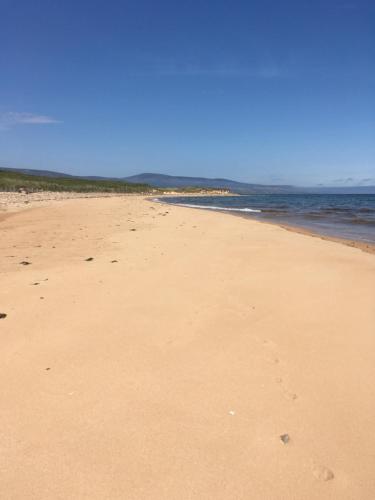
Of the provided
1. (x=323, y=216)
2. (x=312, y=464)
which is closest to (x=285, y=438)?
(x=312, y=464)

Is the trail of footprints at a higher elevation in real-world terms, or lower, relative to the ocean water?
higher

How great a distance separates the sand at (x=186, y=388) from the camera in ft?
6.40

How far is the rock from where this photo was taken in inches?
77.4

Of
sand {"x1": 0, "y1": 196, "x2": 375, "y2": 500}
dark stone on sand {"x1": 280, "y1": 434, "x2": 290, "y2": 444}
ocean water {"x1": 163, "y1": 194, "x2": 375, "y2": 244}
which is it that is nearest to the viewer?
sand {"x1": 0, "y1": 196, "x2": 375, "y2": 500}

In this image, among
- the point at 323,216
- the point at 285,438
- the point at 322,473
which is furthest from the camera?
the point at 323,216

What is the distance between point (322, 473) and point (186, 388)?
41.7 inches

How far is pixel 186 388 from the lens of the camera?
2727 millimetres

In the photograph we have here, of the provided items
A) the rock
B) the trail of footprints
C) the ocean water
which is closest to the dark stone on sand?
the trail of footprints

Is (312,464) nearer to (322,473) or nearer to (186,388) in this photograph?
(322,473)

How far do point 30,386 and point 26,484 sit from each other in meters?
0.92

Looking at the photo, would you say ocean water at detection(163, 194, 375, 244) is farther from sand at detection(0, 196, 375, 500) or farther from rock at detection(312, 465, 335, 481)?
rock at detection(312, 465, 335, 481)

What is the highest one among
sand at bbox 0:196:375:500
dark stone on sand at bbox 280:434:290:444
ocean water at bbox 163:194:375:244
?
dark stone on sand at bbox 280:434:290:444

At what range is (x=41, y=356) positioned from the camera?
317 centimetres

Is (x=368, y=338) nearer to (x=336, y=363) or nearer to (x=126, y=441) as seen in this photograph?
(x=336, y=363)
